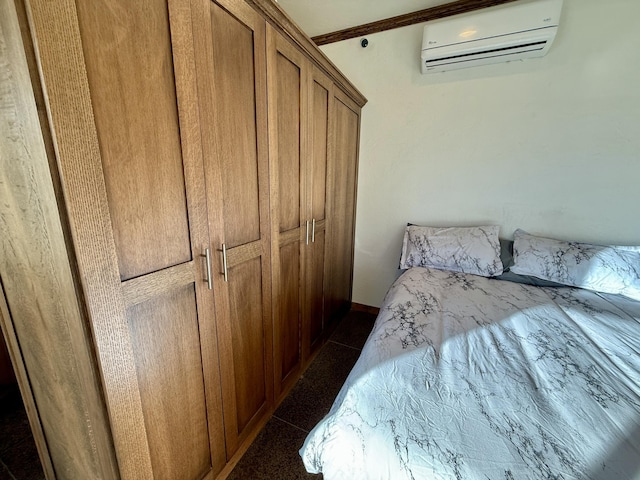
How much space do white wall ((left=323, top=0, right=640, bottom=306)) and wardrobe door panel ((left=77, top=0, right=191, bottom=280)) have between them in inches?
78.0

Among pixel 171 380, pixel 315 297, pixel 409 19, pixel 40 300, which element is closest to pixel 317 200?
pixel 315 297

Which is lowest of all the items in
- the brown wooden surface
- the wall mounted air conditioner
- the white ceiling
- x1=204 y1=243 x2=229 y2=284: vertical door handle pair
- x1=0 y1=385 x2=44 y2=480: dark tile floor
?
x1=0 y1=385 x2=44 y2=480: dark tile floor

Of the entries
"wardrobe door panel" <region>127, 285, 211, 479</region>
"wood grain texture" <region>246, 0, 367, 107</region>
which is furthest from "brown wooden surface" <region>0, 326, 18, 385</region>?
"wood grain texture" <region>246, 0, 367, 107</region>

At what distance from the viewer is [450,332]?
1190mm

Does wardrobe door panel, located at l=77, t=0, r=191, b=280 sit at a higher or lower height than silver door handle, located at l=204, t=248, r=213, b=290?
higher

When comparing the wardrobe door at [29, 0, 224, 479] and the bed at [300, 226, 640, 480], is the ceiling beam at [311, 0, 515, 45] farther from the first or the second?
the bed at [300, 226, 640, 480]

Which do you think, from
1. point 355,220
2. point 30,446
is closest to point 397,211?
point 355,220

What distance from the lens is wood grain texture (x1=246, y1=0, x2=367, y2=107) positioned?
106 centimetres

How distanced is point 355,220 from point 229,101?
1.83 m

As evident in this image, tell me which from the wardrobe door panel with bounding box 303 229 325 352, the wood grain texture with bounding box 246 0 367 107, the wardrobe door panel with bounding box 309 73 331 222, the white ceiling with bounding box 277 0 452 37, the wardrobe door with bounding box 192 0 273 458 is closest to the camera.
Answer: the wardrobe door with bounding box 192 0 273 458

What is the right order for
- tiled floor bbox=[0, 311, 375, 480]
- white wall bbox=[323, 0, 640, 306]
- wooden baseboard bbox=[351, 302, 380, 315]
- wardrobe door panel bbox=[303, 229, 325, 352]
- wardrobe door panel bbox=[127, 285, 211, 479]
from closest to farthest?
wardrobe door panel bbox=[127, 285, 211, 479] < tiled floor bbox=[0, 311, 375, 480] < white wall bbox=[323, 0, 640, 306] < wardrobe door panel bbox=[303, 229, 325, 352] < wooden baseboard bbox=[351, 302, 380, 315]

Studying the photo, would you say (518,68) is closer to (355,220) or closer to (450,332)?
(355,220)

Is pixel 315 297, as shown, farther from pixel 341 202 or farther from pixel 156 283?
pixel 156 283

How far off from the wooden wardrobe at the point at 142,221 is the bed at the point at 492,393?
54cm
